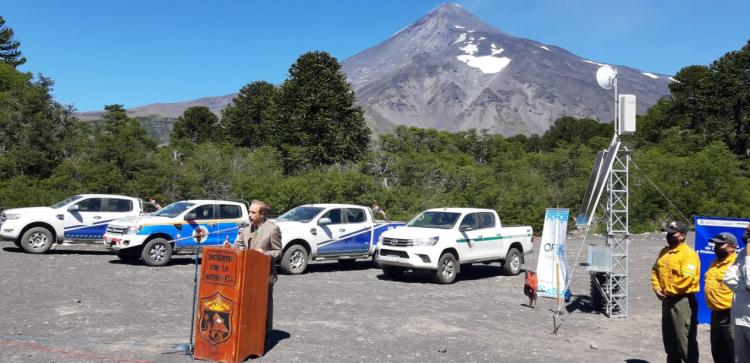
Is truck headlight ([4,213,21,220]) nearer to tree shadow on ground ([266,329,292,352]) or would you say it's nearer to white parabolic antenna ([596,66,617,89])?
tree shadow on ground ([266,329,292,352])

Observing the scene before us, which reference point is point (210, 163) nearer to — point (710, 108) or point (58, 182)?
point (58, 182)

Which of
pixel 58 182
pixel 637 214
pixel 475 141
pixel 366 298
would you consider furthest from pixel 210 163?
pixel 475 141

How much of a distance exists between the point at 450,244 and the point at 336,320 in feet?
17.8

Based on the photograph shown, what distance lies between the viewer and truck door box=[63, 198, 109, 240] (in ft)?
58.2

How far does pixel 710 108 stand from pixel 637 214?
25978mm

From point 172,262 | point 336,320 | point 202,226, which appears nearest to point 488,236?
point 336,320

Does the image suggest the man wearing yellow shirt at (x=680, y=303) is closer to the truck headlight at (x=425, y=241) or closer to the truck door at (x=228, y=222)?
the truck headlight at (x=425, y=241)

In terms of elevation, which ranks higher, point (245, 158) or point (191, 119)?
point (191, 119)

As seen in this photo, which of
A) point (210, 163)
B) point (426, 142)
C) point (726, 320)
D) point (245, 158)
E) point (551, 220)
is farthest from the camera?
point (426, 142)

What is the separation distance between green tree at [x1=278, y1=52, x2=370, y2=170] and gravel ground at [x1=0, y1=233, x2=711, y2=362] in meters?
31.0

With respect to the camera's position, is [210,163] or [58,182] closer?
[58,182]

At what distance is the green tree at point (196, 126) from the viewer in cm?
7506

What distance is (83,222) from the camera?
17.9 meters

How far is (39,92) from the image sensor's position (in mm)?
42156
